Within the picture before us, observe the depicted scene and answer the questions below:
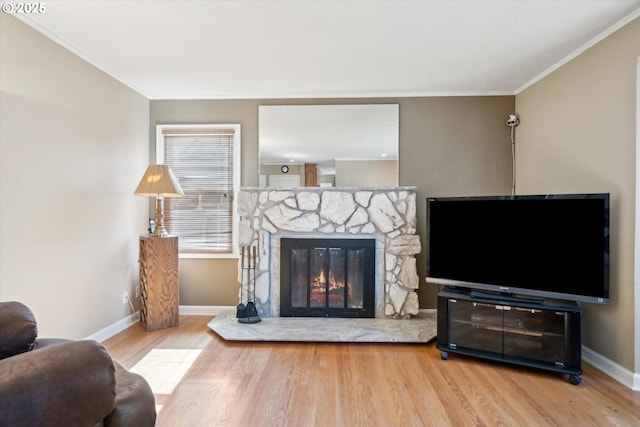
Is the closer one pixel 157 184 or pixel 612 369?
pixel 612 369

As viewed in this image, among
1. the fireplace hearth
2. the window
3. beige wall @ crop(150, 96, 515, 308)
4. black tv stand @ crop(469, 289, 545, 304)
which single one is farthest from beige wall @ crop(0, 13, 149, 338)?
black tv stand @ crop(469, 289, 545, 304)

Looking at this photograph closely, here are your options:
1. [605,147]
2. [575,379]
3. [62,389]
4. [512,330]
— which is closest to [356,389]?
[512,330]

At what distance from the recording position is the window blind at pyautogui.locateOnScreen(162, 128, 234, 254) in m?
3.88

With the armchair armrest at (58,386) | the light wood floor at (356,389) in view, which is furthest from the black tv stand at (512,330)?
the armchair armrest at (58,386)

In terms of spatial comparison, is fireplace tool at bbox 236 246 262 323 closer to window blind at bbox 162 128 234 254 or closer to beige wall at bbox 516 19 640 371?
window blind at bbox 162 128 234 254

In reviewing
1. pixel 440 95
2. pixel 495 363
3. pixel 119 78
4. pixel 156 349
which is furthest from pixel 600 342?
pixel 119 78

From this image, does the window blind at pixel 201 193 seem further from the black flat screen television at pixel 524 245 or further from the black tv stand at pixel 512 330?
the black tv stand at pixel 512 330

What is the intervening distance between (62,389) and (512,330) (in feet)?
9.21

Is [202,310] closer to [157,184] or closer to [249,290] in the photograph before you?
[249,290]

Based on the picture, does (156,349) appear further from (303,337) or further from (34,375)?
(34,375)

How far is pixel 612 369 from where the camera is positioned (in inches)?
95.8

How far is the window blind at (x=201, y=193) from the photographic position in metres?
3.88

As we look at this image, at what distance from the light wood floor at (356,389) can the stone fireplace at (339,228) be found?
0.62 m

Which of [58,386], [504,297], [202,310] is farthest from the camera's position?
[202,310]
